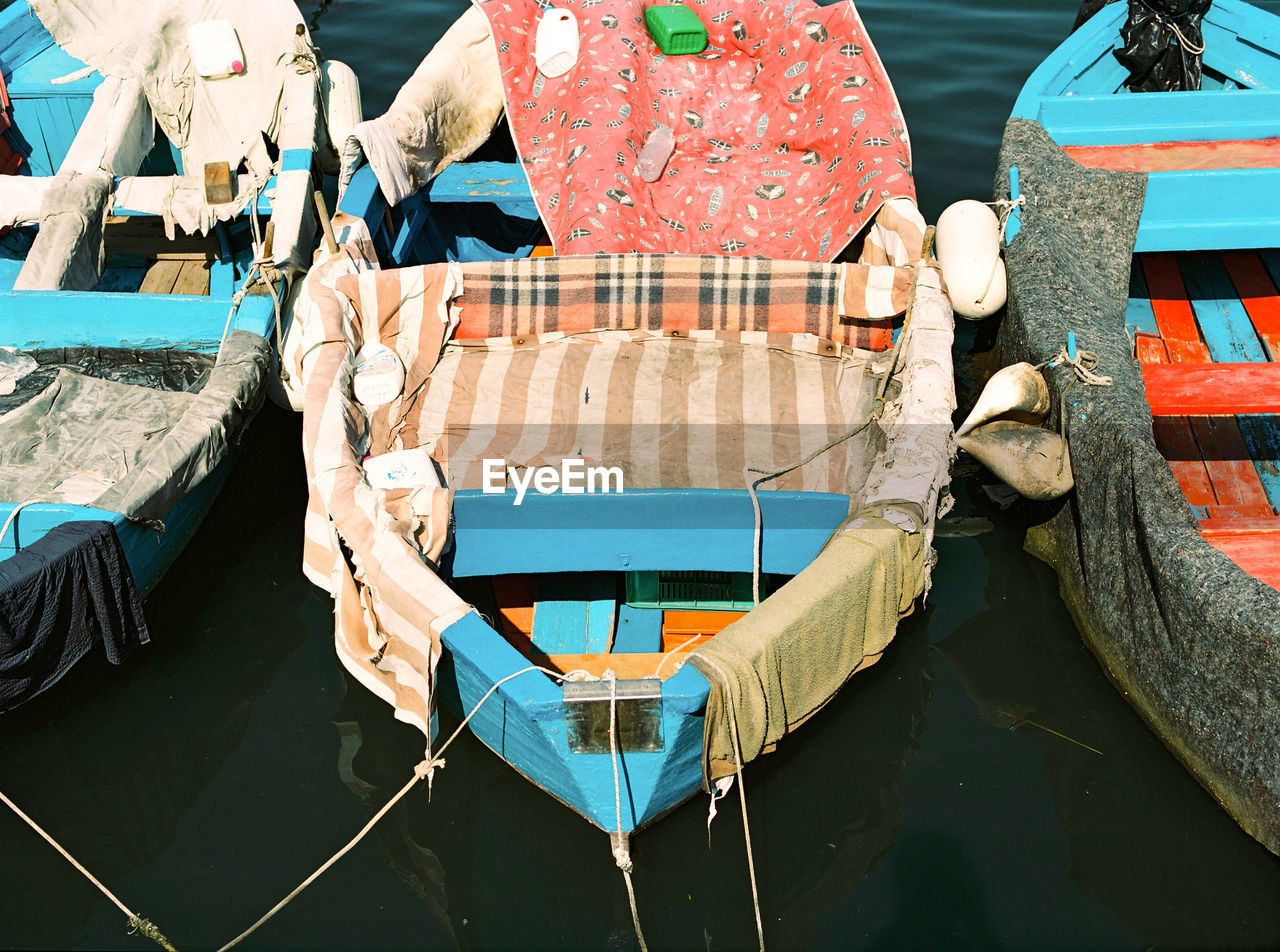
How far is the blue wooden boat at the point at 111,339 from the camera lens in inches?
144

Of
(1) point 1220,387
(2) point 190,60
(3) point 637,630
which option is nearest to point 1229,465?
(1) point 1220,387

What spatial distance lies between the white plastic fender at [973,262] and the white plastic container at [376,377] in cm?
227

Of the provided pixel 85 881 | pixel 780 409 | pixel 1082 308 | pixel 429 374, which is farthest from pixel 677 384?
pixel 85 881

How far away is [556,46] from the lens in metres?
5.62

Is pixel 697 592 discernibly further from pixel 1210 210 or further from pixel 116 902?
pixel 1210 210

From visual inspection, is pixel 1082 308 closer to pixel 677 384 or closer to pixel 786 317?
pixel 786 317

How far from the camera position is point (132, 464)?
14.3ft

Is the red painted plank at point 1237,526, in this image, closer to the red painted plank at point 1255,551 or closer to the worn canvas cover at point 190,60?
the red painted plank at point 1255,551

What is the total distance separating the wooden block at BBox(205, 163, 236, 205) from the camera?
17.1 ft

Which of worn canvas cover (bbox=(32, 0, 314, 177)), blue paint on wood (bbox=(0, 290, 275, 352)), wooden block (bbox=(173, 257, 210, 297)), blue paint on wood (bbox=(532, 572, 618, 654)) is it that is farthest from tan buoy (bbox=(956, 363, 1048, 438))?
wooden block (bbox=(173, 257, 210, 297))

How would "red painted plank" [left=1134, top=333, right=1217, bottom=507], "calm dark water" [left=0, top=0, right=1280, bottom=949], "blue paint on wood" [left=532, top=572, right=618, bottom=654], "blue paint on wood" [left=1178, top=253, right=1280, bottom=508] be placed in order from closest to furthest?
"calm dark water" [left=0, top=0, right=1280, bottom=949] → "blue paint on wood" [left=532, top=572, right=618, bottom=654] → "red painted plank" [left=1134, top=333, right=1217, bottom=507] → "blue paint on wood" [left=1178, top=253, right=1280, bottom=508]

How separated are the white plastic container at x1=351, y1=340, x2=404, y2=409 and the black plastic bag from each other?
14.4 ft

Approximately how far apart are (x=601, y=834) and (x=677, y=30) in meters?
4.22

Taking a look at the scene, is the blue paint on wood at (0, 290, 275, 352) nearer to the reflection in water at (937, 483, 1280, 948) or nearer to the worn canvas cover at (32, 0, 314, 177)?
the worn canvas cover at (32, 0, 314, 177)
